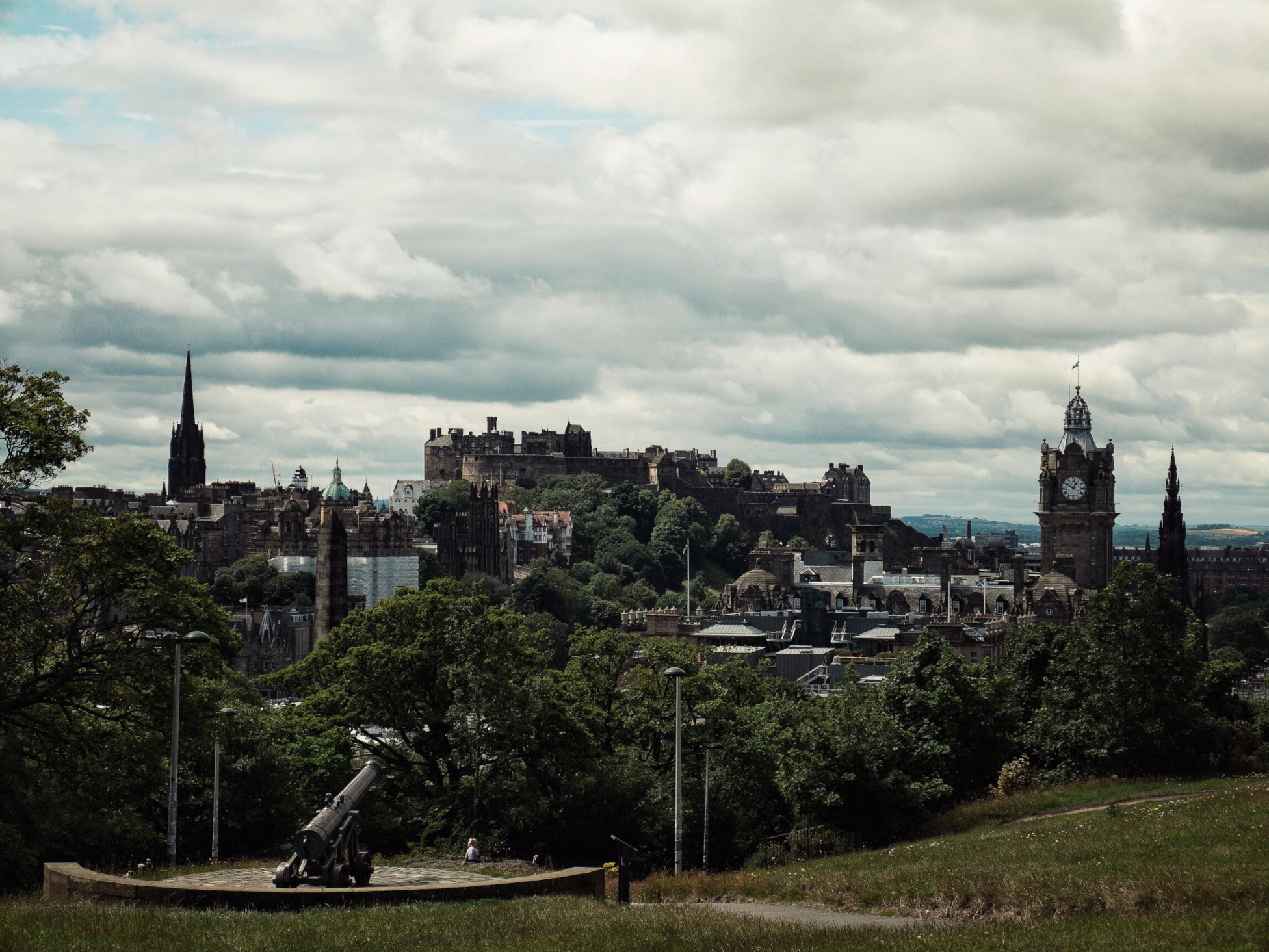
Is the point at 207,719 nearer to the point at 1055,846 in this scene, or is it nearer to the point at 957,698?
the point at 1055,846

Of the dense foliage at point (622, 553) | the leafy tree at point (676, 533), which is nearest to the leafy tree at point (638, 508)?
the dense foliage at point (622, 553)

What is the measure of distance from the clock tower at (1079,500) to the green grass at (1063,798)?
60698mm

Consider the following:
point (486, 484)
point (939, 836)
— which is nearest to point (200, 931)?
point (939, 836)

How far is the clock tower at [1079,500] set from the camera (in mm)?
97312

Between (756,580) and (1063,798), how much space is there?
8832cm

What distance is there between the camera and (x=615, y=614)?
472 ft

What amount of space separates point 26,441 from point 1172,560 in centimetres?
10190

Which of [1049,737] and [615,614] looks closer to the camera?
[1049,737]

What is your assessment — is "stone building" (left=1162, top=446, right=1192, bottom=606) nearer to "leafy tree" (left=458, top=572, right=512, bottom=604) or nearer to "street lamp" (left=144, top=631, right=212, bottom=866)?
"leafy tree" (left=458, top=572, right=512, bottom=604)

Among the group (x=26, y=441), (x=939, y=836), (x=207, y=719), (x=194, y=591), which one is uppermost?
(x=26, y=441)

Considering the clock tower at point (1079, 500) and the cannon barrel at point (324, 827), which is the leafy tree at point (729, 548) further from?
the cannon barrel at point (324, 827)

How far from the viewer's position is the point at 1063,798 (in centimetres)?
3650

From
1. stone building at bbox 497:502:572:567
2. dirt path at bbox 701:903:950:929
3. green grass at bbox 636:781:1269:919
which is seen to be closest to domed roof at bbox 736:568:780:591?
stone building at bbox 497:502:572:567

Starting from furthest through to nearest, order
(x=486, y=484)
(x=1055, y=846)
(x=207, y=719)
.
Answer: (x=486, y=484) → (x=207, y=719) → (x=1055, y=846)
